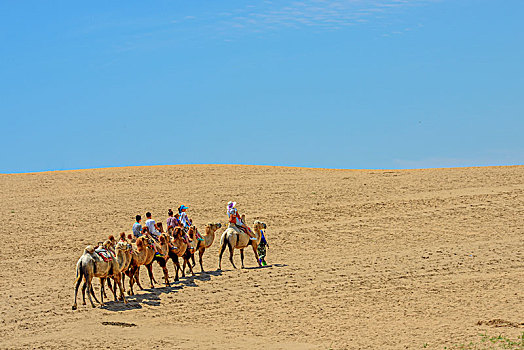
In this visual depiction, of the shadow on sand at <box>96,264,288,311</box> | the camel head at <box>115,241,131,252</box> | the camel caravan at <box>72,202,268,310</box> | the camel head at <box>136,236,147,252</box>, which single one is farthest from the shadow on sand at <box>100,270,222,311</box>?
the camel head at <box>115,241,131,252</box>

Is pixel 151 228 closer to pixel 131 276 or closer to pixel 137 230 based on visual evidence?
pixel 137 230

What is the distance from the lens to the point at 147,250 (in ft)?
67.5

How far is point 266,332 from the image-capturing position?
55.6ft

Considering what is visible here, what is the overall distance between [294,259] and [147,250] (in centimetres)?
730

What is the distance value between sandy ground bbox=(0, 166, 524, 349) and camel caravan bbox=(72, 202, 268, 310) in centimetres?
78

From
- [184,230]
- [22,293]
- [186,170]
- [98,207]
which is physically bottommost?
[22,293]

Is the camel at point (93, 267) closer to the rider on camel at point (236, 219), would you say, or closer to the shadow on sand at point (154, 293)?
the shadow on sand at point (154, 293)

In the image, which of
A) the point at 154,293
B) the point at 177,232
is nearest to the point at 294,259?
the point at 177,232

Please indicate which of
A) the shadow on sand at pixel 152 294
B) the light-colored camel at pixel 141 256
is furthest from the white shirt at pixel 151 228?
the shadow on sand at pixel 152 294

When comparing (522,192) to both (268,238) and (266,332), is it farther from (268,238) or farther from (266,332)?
(266,332)

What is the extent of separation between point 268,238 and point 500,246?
9.71m

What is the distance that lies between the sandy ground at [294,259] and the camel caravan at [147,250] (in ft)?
2.55

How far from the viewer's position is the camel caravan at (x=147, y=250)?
1853cm

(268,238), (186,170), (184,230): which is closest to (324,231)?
(268,238)
